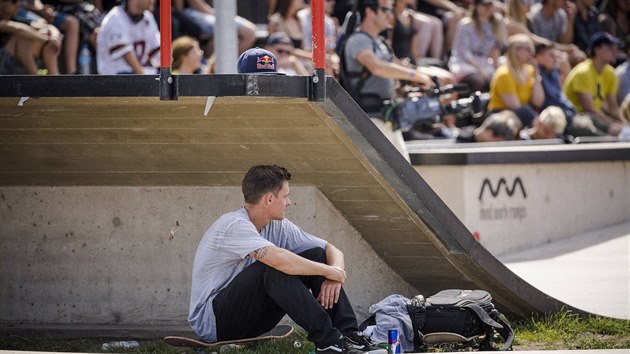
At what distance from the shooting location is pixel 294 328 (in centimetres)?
739

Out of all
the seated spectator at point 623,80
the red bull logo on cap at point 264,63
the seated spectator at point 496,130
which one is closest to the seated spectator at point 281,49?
the seated spectator at point 496,130

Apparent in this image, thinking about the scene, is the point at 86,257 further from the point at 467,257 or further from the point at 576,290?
the point at 576,290

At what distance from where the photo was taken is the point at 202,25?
1256 centimetres

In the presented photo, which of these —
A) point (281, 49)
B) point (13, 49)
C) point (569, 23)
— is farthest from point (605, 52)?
point (13, 49)

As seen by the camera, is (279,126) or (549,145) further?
(549,145)

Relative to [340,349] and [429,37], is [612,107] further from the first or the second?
[340,349]

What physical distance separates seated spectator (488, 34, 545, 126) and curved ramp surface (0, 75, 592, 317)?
5081 mm

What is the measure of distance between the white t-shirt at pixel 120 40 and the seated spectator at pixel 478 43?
444 centimetres

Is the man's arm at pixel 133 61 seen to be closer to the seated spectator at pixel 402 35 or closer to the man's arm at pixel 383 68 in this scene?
the man's arm at pixel 383 68

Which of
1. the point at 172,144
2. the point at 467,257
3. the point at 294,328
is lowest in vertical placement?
the point at 294,328

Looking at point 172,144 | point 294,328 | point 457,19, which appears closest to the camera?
point 172,144

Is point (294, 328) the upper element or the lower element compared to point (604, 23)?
lower

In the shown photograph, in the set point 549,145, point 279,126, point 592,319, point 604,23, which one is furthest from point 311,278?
point 604,23

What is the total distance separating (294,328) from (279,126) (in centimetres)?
161
